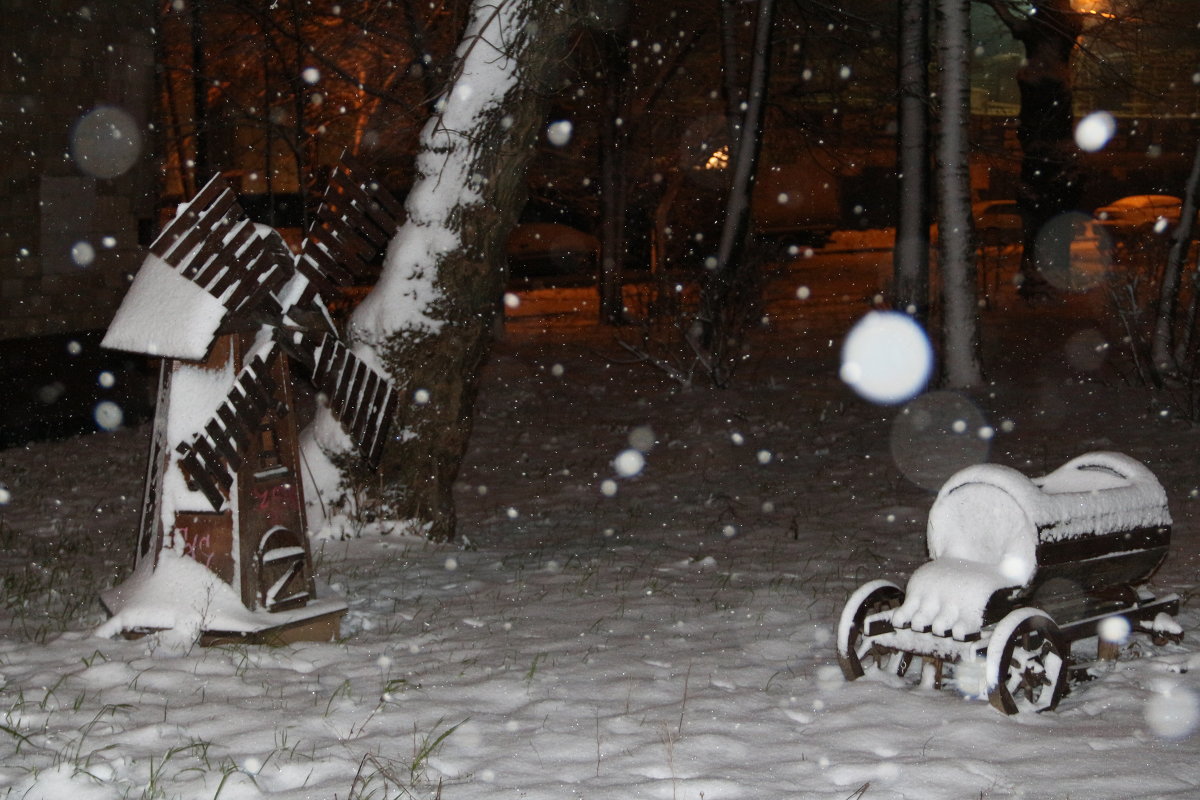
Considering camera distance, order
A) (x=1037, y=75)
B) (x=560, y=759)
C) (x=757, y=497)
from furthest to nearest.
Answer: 1. (x=1037, y=75)
2. (x=757, y=497)
3. (x=560, y=759)

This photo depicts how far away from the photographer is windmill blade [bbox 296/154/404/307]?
19.4 ft

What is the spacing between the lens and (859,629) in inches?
203

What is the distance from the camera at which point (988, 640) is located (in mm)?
4875

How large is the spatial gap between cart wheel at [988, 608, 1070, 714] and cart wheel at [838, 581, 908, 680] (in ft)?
1.78

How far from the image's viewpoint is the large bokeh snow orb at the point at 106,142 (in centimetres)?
1280

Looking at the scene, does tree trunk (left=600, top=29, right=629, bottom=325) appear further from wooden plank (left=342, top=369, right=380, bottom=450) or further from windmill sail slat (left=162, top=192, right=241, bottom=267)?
windmill sail slat (left=162, top=192, right=241, bottom=267)

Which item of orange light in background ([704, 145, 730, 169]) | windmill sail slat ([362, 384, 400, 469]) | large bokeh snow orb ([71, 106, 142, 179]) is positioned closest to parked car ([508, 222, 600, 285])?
orange light in background ([704, 145, 730, 169])

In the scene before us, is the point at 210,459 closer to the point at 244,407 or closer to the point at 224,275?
the point at 244,407

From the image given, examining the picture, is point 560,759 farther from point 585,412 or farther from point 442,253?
point 585,412

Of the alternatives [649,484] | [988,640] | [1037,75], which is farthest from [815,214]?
[988,640]

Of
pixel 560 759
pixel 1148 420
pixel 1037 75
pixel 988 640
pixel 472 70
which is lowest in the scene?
pixel 560 759

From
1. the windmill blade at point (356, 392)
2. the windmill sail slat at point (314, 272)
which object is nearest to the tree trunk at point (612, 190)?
the windmill blade at point (356, 392)

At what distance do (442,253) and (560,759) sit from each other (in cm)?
443

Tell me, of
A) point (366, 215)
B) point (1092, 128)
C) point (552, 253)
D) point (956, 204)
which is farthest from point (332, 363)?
point (1092, 128)
